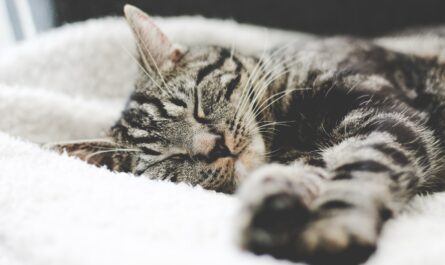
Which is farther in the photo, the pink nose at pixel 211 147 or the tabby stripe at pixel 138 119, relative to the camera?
the tabby stripe at pixel 138 119

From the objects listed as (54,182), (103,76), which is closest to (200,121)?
(54,182)

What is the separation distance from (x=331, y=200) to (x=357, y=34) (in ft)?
4.18

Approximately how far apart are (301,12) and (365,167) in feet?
3.91

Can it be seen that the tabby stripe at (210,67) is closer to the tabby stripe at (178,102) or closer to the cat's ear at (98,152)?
the tabby stripe at (178,102)

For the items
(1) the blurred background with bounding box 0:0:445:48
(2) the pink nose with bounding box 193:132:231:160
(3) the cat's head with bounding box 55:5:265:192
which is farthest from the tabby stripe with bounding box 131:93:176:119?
(1) the blurred background with bounding box 0:0:445:48

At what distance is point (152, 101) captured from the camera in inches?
40.9

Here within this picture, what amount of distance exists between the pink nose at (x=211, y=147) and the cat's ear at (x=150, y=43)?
0.86 feet

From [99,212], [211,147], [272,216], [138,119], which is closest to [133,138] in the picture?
[138,119]

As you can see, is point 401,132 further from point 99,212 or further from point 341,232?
point 99,212

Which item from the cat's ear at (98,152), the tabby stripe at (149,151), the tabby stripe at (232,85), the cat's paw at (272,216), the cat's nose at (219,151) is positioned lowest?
the cat's ear at (98,152)

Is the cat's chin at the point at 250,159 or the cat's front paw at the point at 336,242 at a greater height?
the cat's front paw at the point at 336,242

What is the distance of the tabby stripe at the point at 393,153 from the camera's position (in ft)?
2.46

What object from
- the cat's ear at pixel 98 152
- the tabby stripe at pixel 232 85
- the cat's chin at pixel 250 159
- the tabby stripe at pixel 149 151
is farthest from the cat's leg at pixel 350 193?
the cat's ear at pixel 98 152

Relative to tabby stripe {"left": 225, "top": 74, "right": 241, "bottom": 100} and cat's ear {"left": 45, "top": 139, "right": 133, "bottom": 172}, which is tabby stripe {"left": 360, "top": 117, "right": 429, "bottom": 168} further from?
cat's ear {"left": 45, "top": 139, "right": 133, "bottom": 172}
